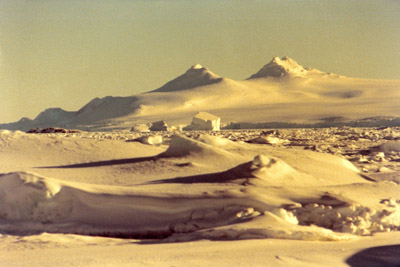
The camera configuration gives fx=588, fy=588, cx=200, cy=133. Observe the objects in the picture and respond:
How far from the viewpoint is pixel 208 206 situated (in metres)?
7.89

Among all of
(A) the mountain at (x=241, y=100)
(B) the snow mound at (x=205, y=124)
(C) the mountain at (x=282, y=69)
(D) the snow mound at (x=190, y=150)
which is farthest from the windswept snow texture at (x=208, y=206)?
(C) the mountain at (x=282, y=69)

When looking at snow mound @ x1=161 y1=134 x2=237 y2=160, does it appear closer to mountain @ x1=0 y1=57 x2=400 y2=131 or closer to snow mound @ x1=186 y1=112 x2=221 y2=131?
snow mound @ x1=186 y1=112 x2=221 y2=131

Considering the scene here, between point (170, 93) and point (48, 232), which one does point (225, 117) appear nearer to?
point (170, 93)

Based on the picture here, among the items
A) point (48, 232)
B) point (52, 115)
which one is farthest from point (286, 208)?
point (52, 115)

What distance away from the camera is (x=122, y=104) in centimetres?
7331

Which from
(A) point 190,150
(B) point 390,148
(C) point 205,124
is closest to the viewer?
(A) point 190,150

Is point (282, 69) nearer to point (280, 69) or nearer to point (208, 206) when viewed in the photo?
point (280, 69)

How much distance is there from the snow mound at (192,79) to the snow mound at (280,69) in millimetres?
7170

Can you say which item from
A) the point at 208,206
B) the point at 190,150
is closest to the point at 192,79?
the point at 190,150

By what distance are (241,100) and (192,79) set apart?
12.1 metres

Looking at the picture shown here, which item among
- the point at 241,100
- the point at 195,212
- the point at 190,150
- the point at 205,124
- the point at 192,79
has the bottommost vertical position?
the point at 195,212

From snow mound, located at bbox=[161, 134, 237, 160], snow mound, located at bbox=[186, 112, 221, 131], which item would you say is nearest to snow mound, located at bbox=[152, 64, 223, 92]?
snow mound, located at bbox=[186, 112, 221, 131]

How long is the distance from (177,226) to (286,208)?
145 centimetres

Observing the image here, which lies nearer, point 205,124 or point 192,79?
point 205,124
